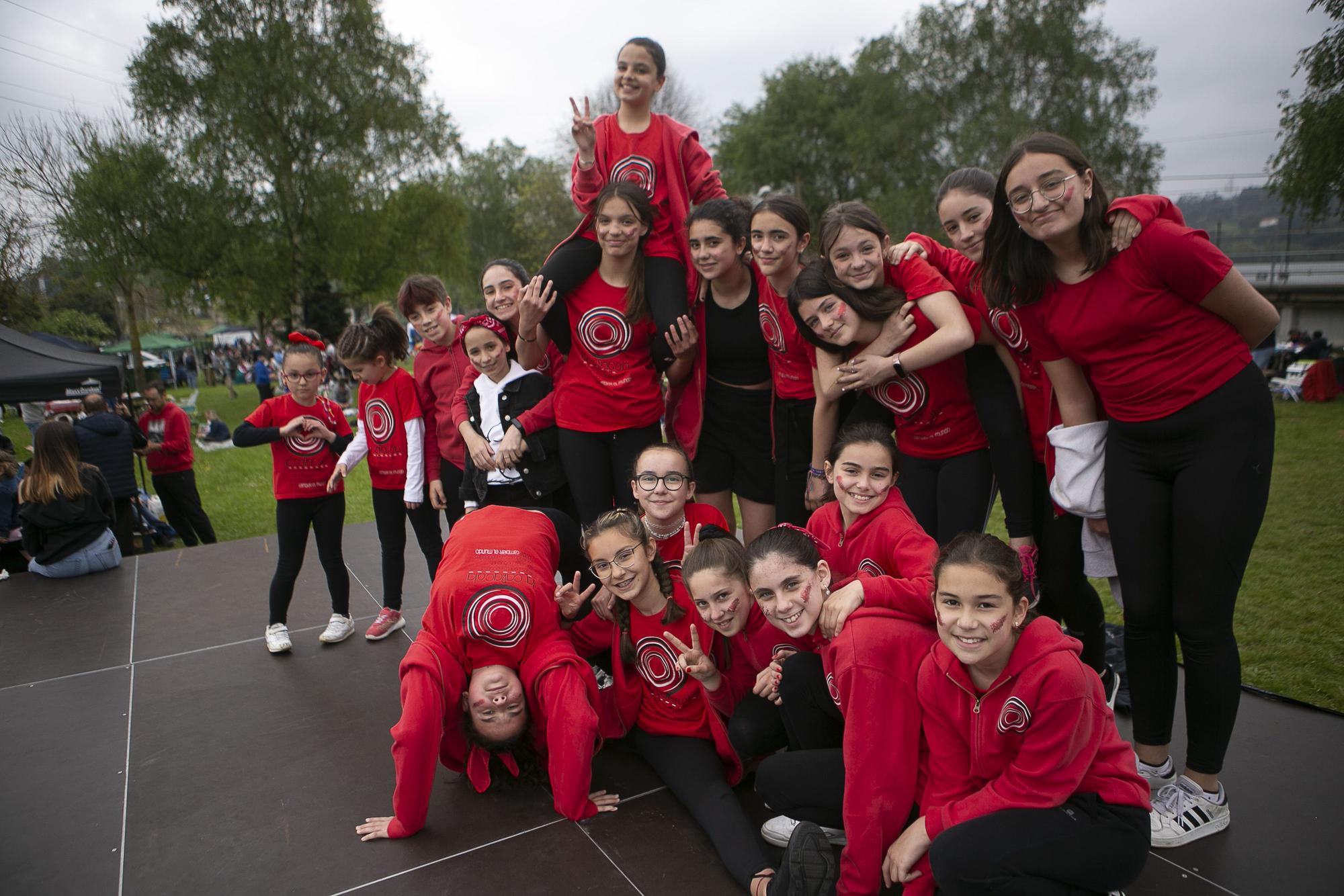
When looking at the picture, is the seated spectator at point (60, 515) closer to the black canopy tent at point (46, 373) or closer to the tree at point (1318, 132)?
the black canopy tent at point (46, 373)

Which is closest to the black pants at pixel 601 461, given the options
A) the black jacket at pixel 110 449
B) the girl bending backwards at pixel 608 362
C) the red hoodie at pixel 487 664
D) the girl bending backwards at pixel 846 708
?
the girl bending backwards at pixel 608 362

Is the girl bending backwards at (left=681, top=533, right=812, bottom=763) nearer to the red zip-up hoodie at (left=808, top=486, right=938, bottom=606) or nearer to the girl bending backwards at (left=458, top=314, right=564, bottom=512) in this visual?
the red zip-up hoodie at (left=808, top=486, right=938, bottom=606)

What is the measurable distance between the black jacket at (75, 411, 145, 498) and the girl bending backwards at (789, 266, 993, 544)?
6.01 m

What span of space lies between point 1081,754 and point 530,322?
230cm

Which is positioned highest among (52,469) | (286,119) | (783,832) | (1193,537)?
(286,119)

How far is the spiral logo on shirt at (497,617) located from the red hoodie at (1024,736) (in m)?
1.26

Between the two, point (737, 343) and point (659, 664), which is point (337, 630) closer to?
point (659, 664)

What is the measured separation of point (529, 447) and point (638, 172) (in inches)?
48.7

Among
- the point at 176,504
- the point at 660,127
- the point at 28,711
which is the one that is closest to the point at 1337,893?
the point at 660,127

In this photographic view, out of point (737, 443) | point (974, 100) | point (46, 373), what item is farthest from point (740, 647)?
point (974, 100)

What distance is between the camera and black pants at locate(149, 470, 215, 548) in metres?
6.86

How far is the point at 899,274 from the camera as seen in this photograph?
268 centimetres

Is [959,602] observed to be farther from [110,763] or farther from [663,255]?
[110,763]

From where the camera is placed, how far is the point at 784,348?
9.71 ft
